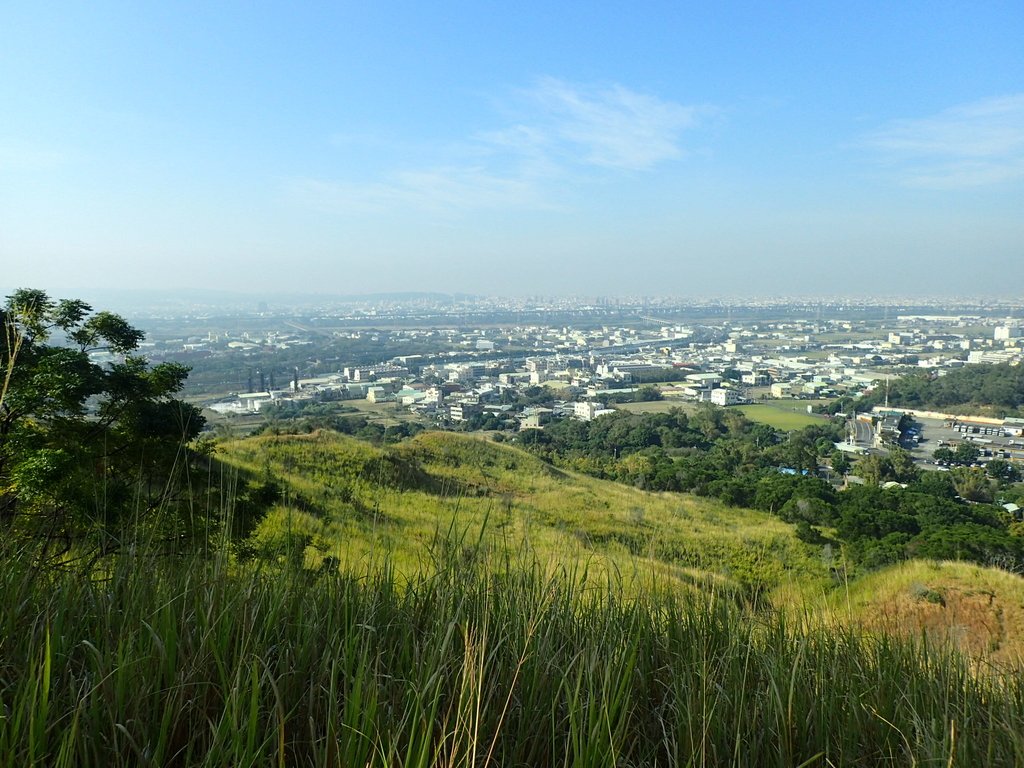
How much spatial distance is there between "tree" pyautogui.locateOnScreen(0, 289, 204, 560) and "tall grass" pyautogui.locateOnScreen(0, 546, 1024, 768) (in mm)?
3168

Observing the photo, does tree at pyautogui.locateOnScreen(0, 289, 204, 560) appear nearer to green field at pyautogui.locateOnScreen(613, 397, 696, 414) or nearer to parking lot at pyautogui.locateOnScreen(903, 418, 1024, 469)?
parking lot at pyautogui.locateOnScreen(903, 418, 1024, 469)

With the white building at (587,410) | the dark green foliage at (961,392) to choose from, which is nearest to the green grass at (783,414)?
the dark green foliage at (961,392)

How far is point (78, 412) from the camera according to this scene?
18.5ft

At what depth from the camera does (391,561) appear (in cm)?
220

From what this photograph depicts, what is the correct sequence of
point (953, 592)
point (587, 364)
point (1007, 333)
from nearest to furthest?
point (953, 592)
point (587, 364)
point (1007, 333)

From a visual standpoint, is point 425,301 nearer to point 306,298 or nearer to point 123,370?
point 306,298

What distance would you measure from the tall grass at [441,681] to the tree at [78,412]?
3168 mm

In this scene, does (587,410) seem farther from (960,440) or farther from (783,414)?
(960,440)

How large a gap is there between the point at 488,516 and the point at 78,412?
5058 mm

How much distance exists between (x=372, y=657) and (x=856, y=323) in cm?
9518

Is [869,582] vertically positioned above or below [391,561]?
below

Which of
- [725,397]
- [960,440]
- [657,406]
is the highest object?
[725,397]

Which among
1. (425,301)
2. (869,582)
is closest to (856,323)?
(425,301)

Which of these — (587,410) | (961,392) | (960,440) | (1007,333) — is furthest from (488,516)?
(1007,333)
